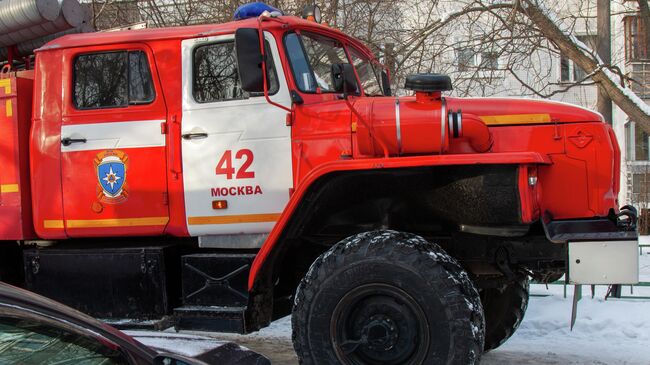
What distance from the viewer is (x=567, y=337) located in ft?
19.8

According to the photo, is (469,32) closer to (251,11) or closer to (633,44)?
(251,11)

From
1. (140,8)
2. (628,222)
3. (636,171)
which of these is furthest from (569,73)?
(628,222)

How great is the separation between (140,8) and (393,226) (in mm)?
8811

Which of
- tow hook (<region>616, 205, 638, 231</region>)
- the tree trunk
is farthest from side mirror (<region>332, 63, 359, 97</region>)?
the tree trunk

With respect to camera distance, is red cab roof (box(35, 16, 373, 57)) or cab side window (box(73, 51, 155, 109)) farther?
cab side window (box(73, 51, 155, 109))

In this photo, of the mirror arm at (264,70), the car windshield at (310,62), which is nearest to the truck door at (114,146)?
the mirror arm at (264,70)

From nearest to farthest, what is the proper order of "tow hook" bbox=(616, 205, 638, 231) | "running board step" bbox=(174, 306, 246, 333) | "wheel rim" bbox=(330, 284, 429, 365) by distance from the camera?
"wheel rim" bbox=(330, 284, 429, 365), "tow hook" bbox=(616, 205, 638, 231), "running board step" bbox=(174, 306, 246, 333)

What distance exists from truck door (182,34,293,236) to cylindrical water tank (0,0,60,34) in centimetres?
128

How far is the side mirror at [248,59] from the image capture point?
14.0ft

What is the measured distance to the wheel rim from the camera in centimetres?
386

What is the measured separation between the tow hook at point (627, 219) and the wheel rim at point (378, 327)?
1.37 m

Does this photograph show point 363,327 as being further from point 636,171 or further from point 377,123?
point 636,171

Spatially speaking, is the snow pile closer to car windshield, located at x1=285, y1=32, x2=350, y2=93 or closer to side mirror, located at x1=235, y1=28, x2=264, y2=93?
side mirror, located at x1=235, y1=28, x2=264, y2=93

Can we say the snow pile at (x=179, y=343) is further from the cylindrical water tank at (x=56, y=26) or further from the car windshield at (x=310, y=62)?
the cylindrical water tank at (x=56, y=26)
